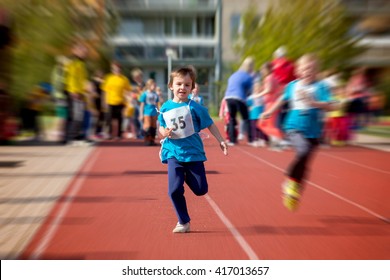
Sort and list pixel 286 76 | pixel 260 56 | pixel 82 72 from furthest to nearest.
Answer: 1. pixel 260 56
2. pixel 82 72
3. pixel 286 76

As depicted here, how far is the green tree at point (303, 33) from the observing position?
1470cm

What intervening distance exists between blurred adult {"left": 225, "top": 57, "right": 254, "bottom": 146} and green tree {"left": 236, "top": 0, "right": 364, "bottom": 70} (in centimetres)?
292

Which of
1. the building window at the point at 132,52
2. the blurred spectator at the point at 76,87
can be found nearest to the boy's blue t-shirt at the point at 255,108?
the blurred spectator at the point at 76,87

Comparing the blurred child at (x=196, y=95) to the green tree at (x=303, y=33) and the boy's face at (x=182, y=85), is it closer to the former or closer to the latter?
the boy's face at (x=182, y=85)

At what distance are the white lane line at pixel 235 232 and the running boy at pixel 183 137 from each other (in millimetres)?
409

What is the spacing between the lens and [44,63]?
12.0m

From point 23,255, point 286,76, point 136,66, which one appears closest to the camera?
point 23,255

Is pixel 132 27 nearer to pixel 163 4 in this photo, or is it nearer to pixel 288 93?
pixel 163 4

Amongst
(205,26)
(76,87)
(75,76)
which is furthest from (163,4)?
(76,87)

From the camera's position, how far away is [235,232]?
5055 millimetres

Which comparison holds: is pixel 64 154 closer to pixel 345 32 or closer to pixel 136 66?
pixel 136 66
